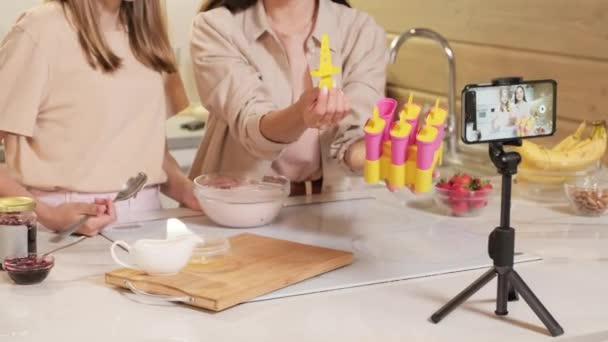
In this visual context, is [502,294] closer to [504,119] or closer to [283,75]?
[504,119]

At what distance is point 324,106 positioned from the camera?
5.44 ft

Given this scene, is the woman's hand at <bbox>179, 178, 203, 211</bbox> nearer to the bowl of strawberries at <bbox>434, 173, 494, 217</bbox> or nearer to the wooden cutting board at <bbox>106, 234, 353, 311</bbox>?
the wooden cutting board at <bbox>106, 234, 353, 311</bbox>

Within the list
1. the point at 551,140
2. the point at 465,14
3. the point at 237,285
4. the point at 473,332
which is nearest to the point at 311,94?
the point at 237,285

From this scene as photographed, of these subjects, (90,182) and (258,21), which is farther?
(258,21)

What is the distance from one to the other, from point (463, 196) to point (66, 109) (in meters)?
0.81

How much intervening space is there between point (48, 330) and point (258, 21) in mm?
1037

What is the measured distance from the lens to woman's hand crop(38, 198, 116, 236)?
1.78 m

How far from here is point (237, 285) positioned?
1.46m

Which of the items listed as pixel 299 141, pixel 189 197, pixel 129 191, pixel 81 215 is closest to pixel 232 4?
pixel 299 141

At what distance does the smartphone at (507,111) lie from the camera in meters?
1.32

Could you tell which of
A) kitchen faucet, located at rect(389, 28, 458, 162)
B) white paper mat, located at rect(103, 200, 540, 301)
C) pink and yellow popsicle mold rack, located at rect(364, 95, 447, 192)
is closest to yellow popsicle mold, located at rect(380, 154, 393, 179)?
pink and yellow popsicle mold rack, located at rect(364, 95, 447, 192)

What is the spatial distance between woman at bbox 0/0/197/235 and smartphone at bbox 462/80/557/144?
2.49 feet

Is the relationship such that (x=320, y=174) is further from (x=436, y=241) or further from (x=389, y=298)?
(x=389, y=298)

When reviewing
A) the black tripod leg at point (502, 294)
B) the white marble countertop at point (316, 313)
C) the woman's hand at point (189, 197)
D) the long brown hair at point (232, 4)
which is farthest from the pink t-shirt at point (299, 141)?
the black tripod leg at point (502, 294)
